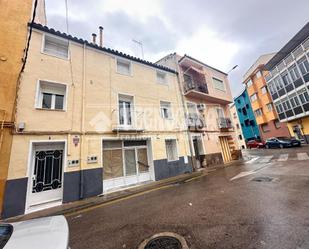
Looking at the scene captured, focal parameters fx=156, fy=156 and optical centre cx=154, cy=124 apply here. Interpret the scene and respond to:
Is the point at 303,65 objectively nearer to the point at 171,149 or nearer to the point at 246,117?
the point at 246,117

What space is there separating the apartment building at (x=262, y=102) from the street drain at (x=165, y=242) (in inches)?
1265

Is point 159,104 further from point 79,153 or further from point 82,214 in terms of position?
point 82,214

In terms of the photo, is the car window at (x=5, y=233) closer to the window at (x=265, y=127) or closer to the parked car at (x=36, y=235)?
the parked car at (x=36, y=235)

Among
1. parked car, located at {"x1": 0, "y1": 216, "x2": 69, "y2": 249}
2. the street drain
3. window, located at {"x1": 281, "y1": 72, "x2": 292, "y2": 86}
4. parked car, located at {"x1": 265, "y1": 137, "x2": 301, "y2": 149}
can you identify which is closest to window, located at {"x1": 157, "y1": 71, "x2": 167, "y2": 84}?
the street drain

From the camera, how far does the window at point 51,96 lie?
25.8ft

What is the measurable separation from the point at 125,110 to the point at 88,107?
2.60 metres

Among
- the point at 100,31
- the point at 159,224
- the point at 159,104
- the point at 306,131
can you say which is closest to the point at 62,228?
the point at 159,224

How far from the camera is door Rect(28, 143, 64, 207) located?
6914 mm

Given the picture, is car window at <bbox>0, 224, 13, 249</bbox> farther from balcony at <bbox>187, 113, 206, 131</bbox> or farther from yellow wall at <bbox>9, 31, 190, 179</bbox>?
balcony at <bbox>187, 113, 206, 131</bbox>

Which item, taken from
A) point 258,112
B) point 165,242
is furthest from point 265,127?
point 165,242

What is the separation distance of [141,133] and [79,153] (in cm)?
412

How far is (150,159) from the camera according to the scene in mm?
11102

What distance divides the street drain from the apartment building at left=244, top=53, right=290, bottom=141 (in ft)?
105

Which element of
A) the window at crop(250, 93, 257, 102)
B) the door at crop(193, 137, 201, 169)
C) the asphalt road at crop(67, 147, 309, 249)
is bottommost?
the asphalt road at crop(67, 147, 309, 249)
